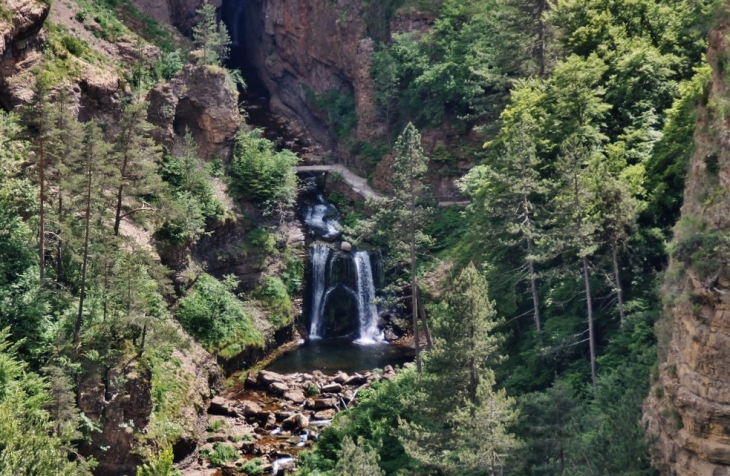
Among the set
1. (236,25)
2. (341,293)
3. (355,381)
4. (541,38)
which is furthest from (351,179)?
(236,25)

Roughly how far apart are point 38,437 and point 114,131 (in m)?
23.2

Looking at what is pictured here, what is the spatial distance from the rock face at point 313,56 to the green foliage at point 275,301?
17238mm

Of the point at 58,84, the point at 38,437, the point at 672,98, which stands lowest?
the point at 38,437

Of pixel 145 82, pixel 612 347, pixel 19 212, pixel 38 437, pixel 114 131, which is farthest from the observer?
pixel 145 82

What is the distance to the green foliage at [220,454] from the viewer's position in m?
32.9

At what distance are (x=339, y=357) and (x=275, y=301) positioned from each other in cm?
567

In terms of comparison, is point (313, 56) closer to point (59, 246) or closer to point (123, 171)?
point (123, 171)

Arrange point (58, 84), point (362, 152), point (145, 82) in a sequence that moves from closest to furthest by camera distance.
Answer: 1. point (58, 84)
2. point (145, 82)
3. point (362, 152)

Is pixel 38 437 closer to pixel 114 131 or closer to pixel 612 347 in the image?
pixel 612 347

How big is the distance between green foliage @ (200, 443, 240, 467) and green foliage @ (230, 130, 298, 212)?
19064 mm

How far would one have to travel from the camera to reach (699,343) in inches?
671

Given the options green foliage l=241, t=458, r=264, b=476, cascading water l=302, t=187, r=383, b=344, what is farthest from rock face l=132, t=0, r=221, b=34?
green foliage l=241, t=458, r=264, b=476

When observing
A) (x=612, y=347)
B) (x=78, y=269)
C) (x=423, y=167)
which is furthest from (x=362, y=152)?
(x=612, y=347)

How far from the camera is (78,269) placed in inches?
1299
